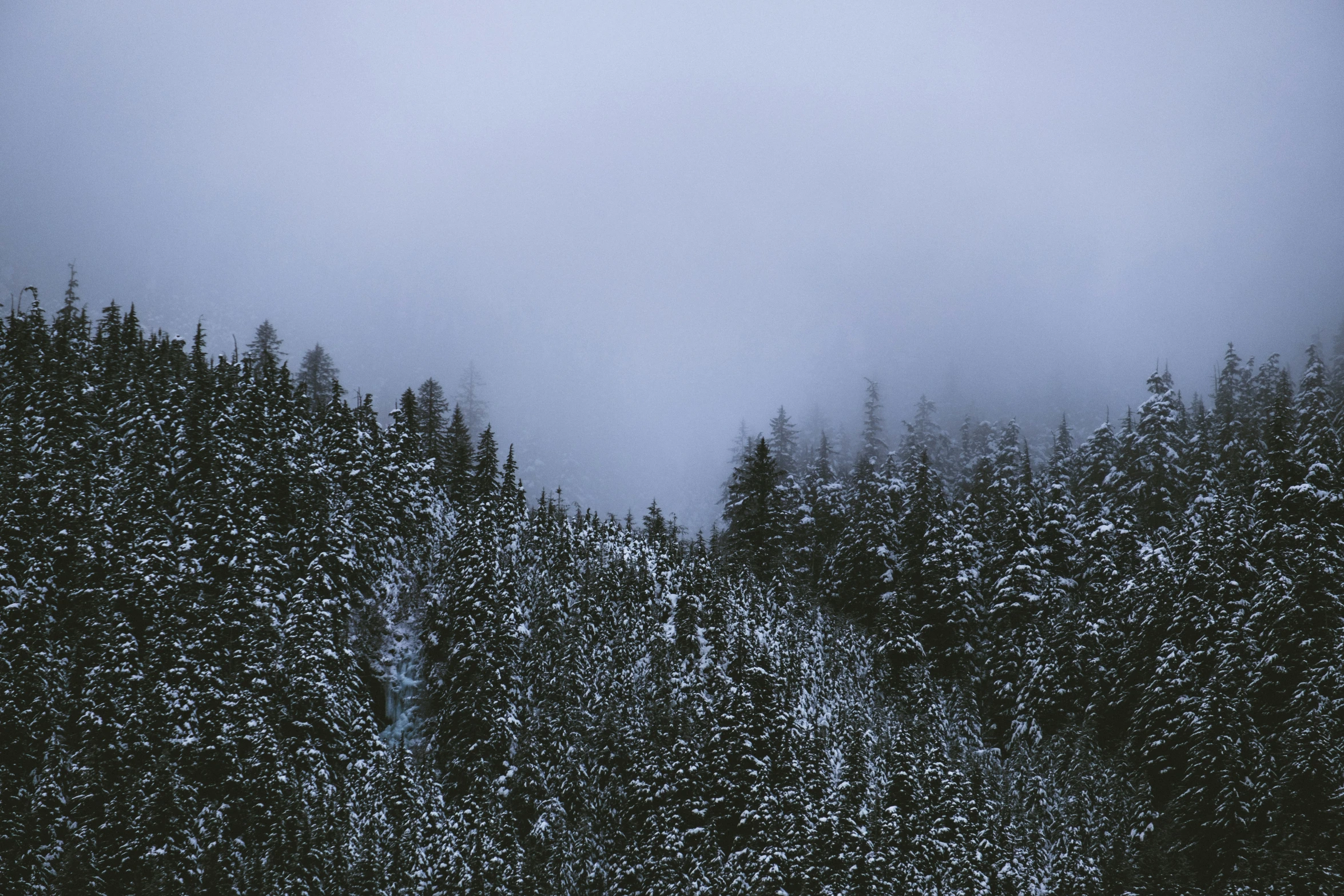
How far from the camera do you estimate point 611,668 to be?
3869 centimetres

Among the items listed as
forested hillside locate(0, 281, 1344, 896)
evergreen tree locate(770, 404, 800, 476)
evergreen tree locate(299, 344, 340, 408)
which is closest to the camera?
forested hillside locate(0, 281, 1344, 896)

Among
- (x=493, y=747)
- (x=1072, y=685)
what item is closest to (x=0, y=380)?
(x=493, y=747)

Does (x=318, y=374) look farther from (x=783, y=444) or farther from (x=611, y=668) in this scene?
(x=611, y=668)

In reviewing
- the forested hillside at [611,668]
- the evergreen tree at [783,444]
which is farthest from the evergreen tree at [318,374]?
the evergreen tree at [783,444]

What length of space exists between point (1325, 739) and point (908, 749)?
15.1 meters

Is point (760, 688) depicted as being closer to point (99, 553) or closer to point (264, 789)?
point (264, 789)

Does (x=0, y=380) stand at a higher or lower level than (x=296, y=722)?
higher

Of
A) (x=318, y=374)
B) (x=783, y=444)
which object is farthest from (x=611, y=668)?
(x=318, y=374)

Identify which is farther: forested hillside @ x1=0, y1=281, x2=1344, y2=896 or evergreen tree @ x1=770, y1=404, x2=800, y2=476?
evergreen tree @ x1=770, y1=404, x2=800, y2=476

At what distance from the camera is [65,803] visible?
2708 cm

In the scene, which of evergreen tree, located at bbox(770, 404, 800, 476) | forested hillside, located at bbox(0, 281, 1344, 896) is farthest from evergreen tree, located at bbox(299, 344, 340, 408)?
evergreen tree, located at bbox(770, 404, 800, 476)

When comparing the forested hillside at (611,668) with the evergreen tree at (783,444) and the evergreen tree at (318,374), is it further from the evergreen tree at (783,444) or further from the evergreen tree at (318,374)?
the evergreen tree at (318,374)

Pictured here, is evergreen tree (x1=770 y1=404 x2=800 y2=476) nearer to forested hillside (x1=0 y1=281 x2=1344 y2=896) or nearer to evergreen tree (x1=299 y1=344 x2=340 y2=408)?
forested hillside (x1=0 y1=281 x2=1344 y2=896)

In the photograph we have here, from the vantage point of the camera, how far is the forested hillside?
93.9ft
